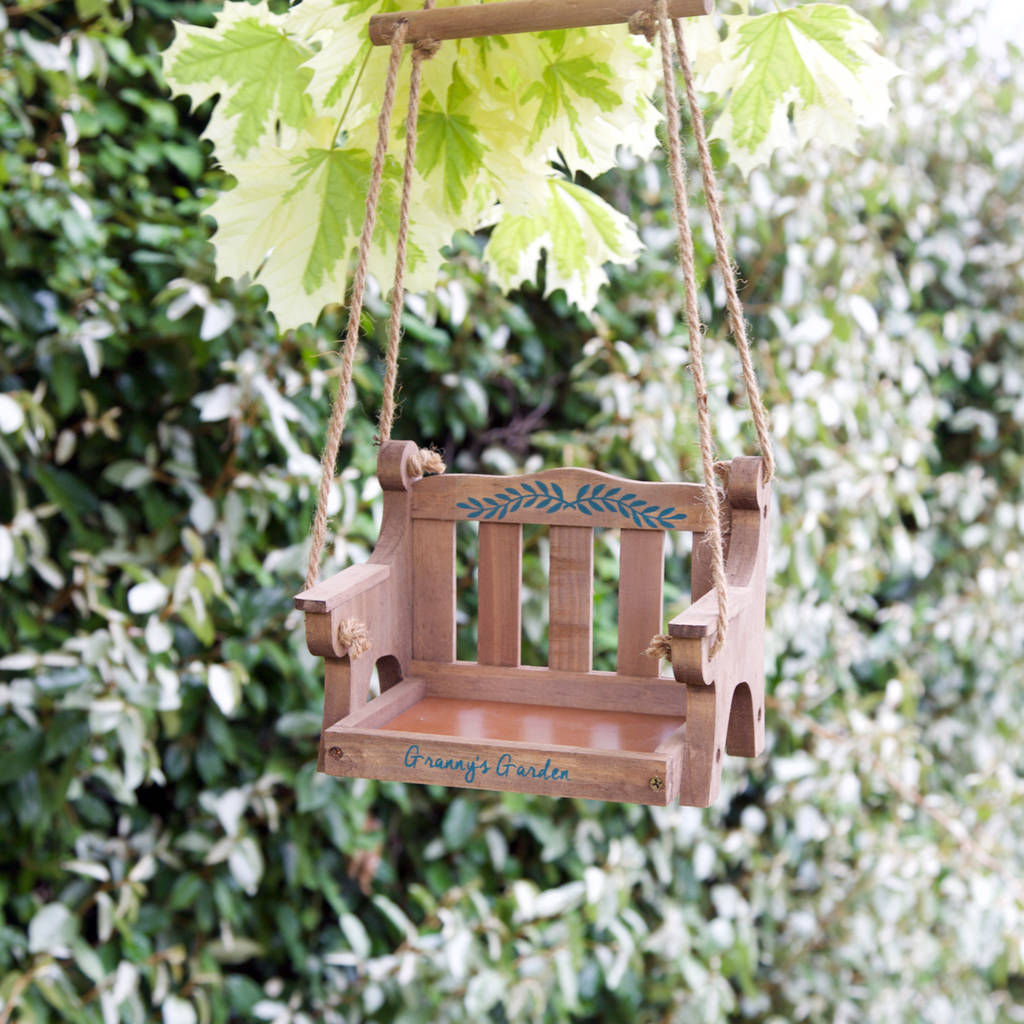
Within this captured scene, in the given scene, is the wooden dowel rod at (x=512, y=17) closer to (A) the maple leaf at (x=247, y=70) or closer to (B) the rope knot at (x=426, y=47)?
(B) the rope knot at (x=426, y=47)

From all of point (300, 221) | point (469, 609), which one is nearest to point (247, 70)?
point (300, 221)

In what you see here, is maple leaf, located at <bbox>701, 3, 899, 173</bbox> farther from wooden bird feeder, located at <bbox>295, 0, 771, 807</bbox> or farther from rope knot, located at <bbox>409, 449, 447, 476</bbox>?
rope knot, located at <bbox>409, 449, 447, 476</bbox>

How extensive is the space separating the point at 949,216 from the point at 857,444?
562mm

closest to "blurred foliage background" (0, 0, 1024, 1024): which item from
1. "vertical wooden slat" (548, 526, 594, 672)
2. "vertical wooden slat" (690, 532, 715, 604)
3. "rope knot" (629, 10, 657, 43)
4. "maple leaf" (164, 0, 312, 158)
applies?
"maple leaf" (164, 0, 312, 158)

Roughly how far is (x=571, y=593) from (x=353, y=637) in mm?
221

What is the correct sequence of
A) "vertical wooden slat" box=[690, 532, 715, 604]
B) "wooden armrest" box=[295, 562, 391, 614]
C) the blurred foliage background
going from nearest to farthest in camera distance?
"wooden armrest" box=[295, 562, 391, 614] < "vertical wooden slat" box=[690, 532, 715, 604] < the blurred foliage background

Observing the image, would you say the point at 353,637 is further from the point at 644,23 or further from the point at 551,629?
the point at 644,23

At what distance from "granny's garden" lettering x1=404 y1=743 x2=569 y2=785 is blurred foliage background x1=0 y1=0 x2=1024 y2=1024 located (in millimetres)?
652

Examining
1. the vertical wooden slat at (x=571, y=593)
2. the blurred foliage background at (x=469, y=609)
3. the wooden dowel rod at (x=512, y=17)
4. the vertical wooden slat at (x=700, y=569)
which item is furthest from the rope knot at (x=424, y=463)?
the blurred foliage background at (x=469, y=609)

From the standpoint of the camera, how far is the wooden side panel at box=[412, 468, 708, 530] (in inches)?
35.4

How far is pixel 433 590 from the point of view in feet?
3.17

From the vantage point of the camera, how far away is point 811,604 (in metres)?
1.98

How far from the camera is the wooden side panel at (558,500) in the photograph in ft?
2.95

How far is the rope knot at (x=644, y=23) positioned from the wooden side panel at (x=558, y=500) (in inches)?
13.7
